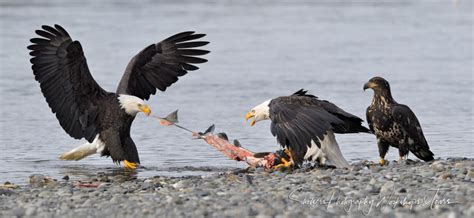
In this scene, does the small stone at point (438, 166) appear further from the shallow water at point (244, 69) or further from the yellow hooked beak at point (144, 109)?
the yellow hooked beak at point (144, 109)

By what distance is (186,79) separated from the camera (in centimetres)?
1369

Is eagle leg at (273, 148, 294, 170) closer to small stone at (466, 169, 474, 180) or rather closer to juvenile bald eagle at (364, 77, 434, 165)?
juvenile bald eagle at (364, 77, 434, 165)

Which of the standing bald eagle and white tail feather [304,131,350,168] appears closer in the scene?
white tail feather [304,131,350,168]

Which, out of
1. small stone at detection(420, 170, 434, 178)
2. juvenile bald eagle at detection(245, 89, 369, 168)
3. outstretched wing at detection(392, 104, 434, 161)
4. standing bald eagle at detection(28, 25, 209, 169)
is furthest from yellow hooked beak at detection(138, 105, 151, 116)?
small stone at detection(420, 170, 434, 178)

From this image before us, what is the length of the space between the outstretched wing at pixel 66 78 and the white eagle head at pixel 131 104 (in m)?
0.21

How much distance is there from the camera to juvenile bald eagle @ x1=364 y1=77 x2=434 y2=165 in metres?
7.14

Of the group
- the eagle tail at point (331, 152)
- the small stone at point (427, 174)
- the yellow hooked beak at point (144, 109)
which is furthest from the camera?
the yellow hooked beak at point (144, 109)

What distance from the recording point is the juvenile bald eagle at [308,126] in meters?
6.75

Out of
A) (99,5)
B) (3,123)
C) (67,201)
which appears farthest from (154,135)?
(99,5)

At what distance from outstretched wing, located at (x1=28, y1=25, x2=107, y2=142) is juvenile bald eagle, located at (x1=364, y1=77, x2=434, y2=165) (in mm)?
2142

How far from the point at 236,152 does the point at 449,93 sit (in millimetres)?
5022

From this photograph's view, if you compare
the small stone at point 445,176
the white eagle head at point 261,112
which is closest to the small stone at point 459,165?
the small stone at point 445,176

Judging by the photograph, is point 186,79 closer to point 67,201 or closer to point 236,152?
point 236,152

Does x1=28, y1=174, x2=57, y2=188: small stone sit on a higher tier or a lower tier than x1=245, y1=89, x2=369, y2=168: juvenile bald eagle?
lower
